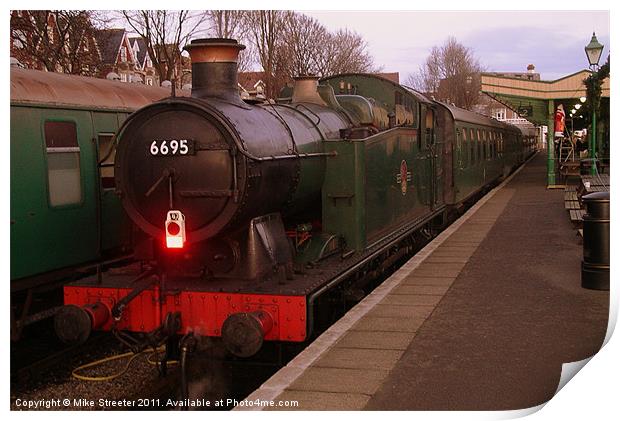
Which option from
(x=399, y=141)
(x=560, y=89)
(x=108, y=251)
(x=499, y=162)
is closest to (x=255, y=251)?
(x=108, y=251)

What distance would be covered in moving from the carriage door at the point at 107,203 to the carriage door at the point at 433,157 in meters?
4.93

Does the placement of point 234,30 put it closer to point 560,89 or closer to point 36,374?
point 36,374

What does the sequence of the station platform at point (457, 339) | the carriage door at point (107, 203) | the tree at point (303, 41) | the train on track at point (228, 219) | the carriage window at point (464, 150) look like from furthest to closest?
the carriage window at point (464, 150), the carriage door at point (107, 203), the tree at point (303, 41), the train on track at point (228, 219), the station platform at point (457, 339)

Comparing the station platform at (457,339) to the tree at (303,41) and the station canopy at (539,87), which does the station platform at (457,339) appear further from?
the tree at (303,41)

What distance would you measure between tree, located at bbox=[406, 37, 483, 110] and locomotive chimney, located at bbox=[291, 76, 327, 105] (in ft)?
4.38

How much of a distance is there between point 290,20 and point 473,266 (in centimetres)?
452

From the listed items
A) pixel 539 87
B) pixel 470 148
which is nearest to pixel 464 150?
pixel 470 148

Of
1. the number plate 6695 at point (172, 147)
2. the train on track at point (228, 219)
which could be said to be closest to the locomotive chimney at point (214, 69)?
the train on track at point (228, 219)

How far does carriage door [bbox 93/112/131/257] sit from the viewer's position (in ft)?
24.7

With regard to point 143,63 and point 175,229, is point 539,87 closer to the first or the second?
point 143,63

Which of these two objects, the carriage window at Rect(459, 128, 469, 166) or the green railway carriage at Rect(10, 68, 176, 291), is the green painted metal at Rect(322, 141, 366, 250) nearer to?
the green railway carriage at Rect(10, 68, 176, 291)

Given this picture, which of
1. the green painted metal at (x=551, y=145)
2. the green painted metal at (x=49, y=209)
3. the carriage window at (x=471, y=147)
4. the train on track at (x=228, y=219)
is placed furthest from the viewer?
the green painted metal at (x=551, y=145)

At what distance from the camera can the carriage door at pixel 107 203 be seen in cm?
754

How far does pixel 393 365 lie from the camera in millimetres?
5219
